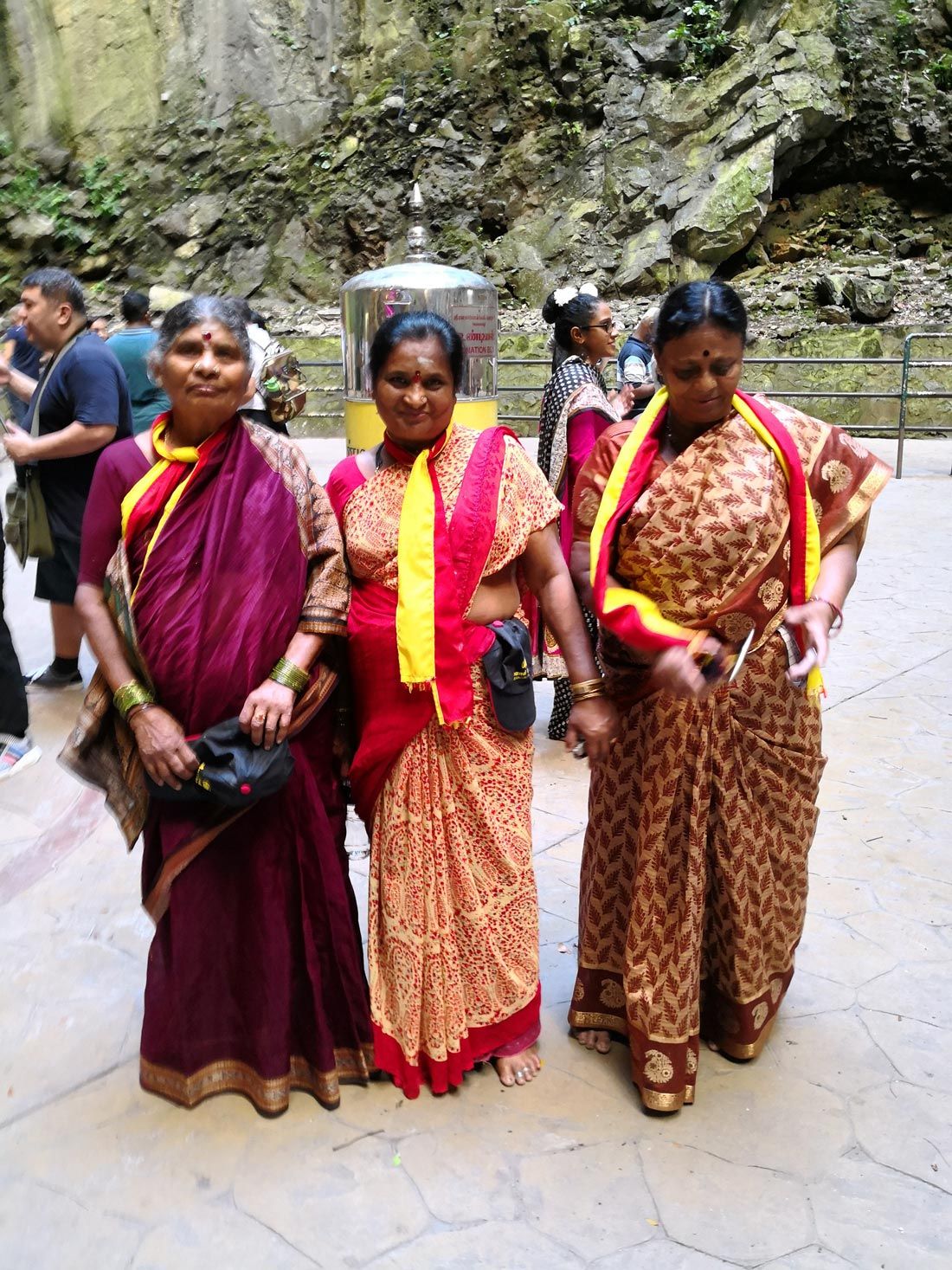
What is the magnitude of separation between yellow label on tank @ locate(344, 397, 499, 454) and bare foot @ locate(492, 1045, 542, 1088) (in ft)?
10.7

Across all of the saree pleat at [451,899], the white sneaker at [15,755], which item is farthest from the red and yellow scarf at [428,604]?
the white sneaker at [15,755]

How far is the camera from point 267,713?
206cm

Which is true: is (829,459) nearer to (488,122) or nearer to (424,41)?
(488,122)

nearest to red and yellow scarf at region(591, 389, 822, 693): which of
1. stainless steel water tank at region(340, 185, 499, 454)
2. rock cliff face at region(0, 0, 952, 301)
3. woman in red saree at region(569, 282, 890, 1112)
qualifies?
woman in red saree at region(569, 282, 890, 1112)

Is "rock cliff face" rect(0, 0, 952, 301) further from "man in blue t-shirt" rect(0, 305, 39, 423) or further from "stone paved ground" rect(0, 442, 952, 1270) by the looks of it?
"stone paved ground" rect(0, 442, 952, 1270)

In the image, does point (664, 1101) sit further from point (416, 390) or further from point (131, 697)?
point (416, 390)

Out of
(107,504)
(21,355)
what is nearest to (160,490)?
(107,504)

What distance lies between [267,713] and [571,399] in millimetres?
2243

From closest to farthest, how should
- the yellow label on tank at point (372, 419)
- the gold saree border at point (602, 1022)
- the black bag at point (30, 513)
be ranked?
the gold saree border at point (602, 1022) < the black bag at point (30, 513) < the yellow label on tank at point (372, 419)

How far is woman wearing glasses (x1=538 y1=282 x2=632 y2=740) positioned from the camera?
3863mm

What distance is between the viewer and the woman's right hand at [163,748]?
205cm

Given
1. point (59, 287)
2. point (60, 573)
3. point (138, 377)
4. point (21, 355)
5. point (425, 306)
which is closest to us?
point (59, 287)

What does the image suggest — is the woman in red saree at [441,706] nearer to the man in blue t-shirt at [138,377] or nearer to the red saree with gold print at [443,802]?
the red saree with gold print at [443,802]

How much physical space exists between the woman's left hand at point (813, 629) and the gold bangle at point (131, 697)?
1301 millimetres
